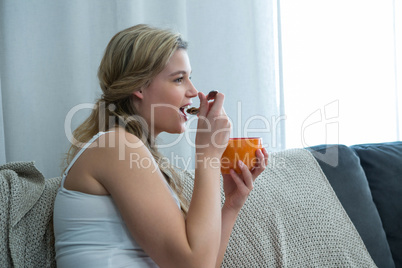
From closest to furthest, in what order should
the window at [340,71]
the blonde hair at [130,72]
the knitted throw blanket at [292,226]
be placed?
1. the blonde hair at [130,72]
2. the knitted throw blanket at [292,226]
3. the window at [340,71]

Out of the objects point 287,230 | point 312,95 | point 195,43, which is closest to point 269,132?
point 312,95

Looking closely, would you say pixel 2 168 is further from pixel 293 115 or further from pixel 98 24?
pixel 293 115

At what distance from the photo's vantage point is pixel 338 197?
1.43 meters

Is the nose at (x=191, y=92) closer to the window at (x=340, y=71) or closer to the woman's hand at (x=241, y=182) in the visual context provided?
the woman's hand at (x=241, y=182)

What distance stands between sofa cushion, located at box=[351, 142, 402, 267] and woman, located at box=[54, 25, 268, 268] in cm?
71

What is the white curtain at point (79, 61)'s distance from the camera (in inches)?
61.7

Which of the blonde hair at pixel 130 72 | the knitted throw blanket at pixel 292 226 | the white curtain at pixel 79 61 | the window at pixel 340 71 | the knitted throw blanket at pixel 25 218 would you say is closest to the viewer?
the knitted throw blanket at pixel 25 218

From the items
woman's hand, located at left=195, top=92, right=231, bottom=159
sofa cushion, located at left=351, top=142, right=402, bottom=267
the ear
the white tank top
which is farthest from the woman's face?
sofa cushion, located at left=351, top=142, right=402, bottom=267

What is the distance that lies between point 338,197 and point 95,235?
0.90 m

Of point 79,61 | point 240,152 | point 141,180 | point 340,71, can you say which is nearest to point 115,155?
point 141,180

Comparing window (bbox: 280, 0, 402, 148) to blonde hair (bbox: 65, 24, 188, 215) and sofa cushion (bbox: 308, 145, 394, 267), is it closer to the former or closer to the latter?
sofa cushion (bbox: 308, 145, 394, 267)

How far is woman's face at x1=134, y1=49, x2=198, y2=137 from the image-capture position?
3.67 ft

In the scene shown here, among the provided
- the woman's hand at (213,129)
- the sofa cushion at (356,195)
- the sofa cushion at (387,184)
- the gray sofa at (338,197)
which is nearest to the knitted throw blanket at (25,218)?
the gray sofa at (338,197)

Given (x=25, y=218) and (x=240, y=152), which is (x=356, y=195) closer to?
(x=240, y=152)
